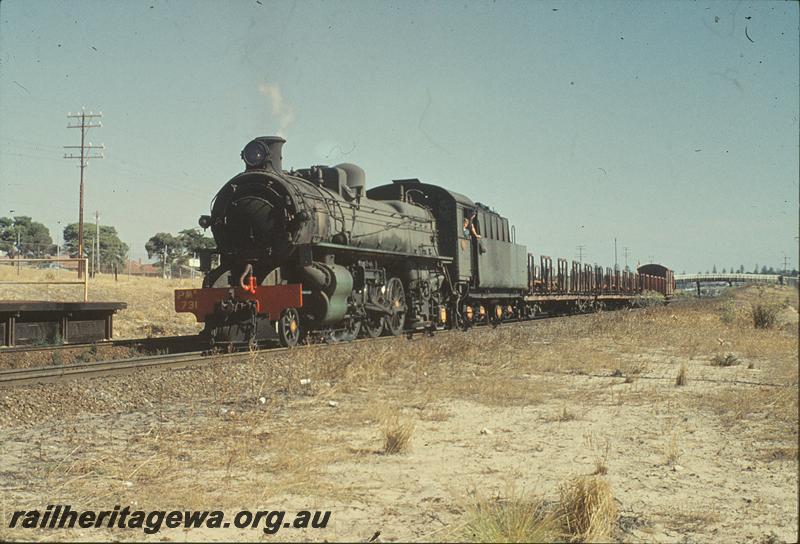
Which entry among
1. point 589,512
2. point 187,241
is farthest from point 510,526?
point 187,241

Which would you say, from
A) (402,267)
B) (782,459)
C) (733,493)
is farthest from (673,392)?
(402,267)

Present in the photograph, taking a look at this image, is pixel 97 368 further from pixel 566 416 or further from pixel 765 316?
pixel 765 316

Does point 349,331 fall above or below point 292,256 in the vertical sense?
below

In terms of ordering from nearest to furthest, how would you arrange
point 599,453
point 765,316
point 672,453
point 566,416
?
point 672,453, point 599,453, point 566,416, point 765,316

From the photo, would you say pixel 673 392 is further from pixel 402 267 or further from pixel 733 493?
pixel 402 267

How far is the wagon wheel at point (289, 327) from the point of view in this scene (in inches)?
516

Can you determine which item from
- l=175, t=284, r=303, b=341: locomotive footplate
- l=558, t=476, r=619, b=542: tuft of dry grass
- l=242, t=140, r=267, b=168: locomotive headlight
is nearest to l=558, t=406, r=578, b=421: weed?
l=558, t=476, r=619, b=542: tuft of dry grass

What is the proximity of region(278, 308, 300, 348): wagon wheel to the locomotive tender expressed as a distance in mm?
23

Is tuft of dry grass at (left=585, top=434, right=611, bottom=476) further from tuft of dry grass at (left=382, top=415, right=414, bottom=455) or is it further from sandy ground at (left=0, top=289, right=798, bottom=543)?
tuft of dry grass at (left=382, top=415, right=414, bottom=455)

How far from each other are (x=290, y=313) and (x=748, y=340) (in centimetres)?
1115

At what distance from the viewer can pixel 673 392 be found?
942 centimetres

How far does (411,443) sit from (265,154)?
923cm

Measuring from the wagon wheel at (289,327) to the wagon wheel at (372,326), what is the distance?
8.01 ft

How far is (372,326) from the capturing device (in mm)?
16469
